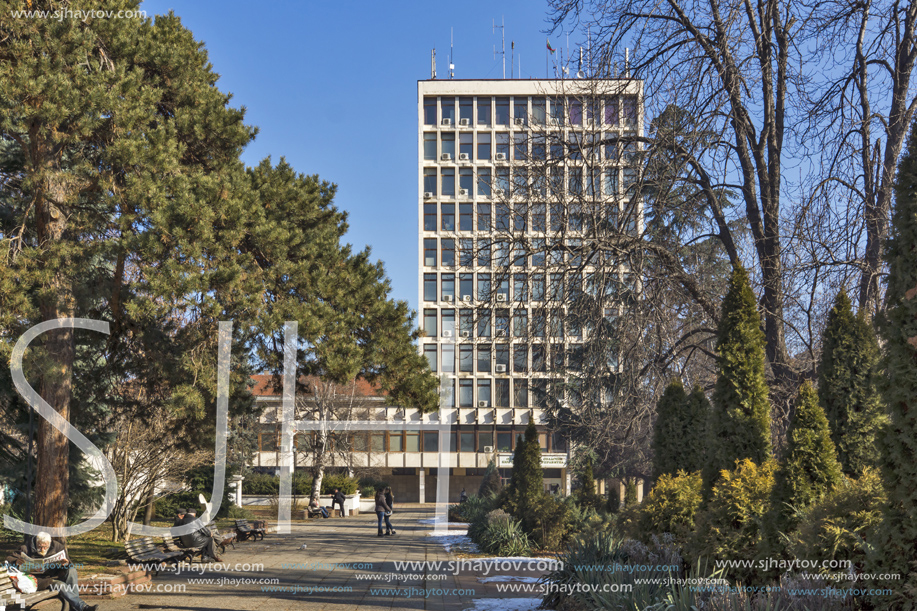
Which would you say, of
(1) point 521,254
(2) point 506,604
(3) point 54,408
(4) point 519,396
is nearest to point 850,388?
(2) point 506,604

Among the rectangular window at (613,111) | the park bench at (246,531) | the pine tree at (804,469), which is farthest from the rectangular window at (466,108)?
the pine tree at (804,469)

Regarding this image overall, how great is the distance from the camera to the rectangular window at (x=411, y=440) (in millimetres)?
61156

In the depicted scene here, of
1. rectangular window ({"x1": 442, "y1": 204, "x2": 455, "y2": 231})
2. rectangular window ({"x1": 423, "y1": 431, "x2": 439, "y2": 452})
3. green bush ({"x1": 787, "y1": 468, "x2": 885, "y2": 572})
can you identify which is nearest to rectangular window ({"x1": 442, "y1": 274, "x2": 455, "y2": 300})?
rectangular window ({"x1": 442, "y1": 204, "x2": 455, "y2": 231})

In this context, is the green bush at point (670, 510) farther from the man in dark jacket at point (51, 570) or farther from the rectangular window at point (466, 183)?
the rectangular window at point (466, 183)

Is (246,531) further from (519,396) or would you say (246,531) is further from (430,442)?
(430,442)

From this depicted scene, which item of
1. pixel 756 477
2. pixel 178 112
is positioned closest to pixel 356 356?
pixel 178 112

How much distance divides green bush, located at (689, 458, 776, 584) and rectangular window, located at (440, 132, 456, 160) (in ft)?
173

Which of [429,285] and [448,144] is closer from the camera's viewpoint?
[448,144]

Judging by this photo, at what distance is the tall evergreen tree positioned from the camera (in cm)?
488

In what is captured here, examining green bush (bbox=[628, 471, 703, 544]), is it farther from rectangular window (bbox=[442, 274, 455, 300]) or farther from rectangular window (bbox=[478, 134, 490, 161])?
rectangular window (bbox=[478, 134, 490, 161])

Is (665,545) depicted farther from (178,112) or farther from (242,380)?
(178,112)

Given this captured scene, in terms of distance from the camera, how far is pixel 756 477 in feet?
27.1

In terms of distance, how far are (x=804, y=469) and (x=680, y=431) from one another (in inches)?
228

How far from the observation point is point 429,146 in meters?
59.5
